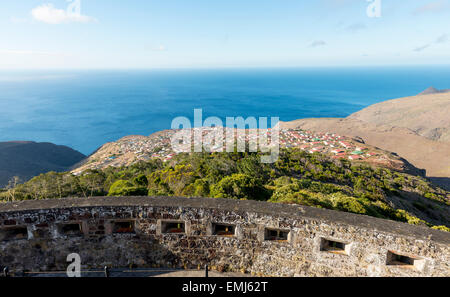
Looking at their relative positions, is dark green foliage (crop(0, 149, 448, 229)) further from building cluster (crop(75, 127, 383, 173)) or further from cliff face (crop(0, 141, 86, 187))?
cliff face (crop(0, 141, 86, 187))

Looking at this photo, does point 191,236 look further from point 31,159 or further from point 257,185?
point 31,159

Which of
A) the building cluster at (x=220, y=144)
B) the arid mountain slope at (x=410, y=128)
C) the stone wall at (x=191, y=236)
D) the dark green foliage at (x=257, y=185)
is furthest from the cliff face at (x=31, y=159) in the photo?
the arid mountain slope at (x=410, y=128)

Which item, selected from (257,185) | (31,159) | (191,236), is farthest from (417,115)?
(31,159)

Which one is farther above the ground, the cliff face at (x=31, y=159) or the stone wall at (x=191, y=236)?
the stone wall at (x=191, y=236)

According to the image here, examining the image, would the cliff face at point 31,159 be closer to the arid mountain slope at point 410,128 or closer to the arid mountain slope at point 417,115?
the arid mountain slope at point 410,128

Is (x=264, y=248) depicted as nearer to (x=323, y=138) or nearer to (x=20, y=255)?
(x=20, y=255)

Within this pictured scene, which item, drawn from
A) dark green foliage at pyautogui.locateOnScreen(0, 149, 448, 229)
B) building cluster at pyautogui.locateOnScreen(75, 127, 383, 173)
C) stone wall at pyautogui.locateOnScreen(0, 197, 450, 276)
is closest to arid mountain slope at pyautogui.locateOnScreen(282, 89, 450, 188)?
building cluster at pyautogui.locateOnScreen(75, 127, 383, 173)
